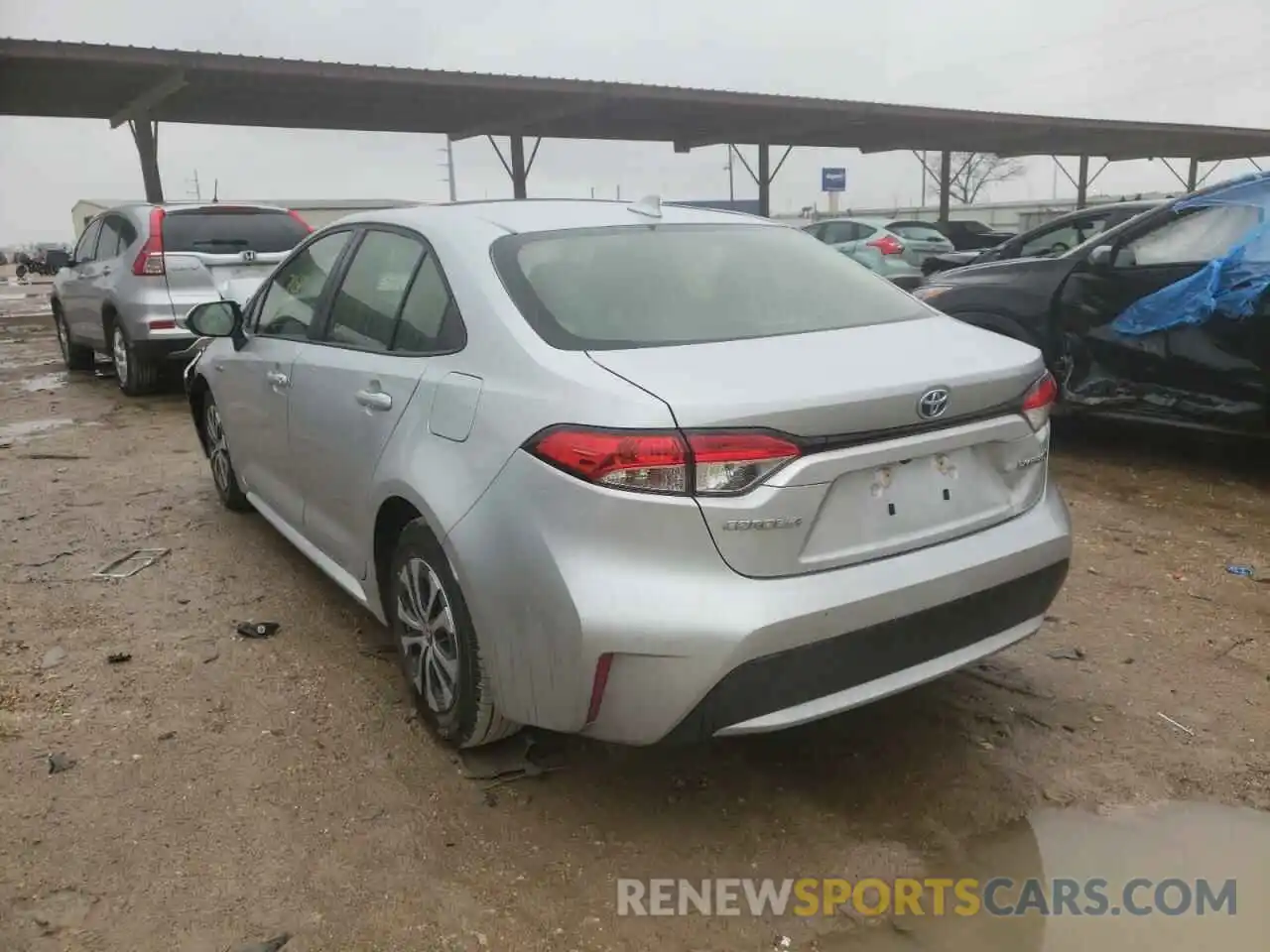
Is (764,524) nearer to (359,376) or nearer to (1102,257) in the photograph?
(359,376)

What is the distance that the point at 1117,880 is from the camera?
7.86 ft

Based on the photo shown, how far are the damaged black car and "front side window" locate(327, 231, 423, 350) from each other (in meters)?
4.25

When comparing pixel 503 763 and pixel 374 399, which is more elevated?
pixel 374 399

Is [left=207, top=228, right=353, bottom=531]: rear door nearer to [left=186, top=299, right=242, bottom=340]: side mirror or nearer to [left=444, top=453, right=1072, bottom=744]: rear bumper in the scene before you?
[left=186, top=299, right=242, bottom=340]: side mirror

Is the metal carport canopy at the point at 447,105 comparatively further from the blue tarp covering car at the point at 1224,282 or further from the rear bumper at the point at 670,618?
the rear bumper at the point at 670,618

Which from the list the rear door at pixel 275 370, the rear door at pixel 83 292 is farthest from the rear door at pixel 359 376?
the rear door at pixel 83 292

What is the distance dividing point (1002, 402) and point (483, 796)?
1.75m

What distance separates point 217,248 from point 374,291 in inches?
234

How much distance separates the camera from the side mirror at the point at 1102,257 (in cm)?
578

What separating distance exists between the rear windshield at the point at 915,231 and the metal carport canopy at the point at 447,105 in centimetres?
352

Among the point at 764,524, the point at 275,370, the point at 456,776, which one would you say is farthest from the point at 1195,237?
the point at 456,776

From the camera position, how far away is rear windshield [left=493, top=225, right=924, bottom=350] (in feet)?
8.71

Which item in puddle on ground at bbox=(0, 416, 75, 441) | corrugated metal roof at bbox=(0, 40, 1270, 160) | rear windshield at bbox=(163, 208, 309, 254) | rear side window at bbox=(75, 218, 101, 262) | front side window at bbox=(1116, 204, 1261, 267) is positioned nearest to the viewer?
front side window at bbox=(1116, 204, 1261, 267)

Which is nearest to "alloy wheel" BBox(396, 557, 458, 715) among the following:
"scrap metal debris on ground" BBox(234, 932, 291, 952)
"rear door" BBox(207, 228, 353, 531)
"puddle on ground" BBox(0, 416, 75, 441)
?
"scrap metal debris on ground" BBox(234, 932, 291, 952)
